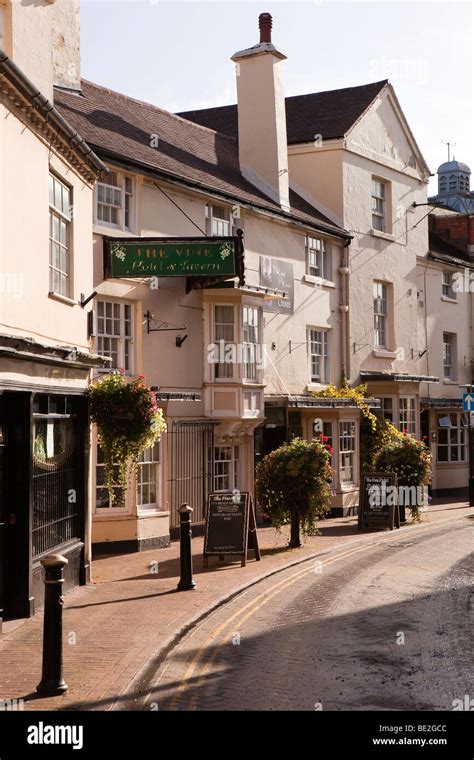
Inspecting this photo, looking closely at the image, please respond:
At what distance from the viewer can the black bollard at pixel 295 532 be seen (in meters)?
19.3

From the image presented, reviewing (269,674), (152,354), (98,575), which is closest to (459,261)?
(152,354)

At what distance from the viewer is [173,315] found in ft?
69.0

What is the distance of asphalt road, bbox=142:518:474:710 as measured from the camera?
337 inches

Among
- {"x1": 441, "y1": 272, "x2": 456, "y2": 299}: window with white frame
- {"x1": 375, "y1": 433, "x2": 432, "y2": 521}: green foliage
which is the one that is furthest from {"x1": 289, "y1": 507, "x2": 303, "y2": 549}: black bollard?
{"x1": 441, "y1": 272, "x2": 456, "y2": 299}: window with white frame

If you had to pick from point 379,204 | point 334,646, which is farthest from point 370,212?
point 334,646

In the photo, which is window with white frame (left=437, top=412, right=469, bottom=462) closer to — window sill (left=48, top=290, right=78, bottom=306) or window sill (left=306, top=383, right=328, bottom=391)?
window sill (left=306, top=383, right=328, bottom=391)

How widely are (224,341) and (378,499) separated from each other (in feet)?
17.2

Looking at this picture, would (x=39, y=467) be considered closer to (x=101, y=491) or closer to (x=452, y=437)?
(x=101, y=491)

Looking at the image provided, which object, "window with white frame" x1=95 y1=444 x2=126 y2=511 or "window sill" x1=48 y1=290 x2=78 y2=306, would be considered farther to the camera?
"window with white frame" x1=95 y1=444 x2=126 y2=511

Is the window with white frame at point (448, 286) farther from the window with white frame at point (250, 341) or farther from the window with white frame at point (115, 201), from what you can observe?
the window with white frame at point (115, 201)

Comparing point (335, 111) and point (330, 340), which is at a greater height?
point (335, 111)

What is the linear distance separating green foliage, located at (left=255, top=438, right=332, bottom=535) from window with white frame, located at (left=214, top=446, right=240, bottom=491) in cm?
371
